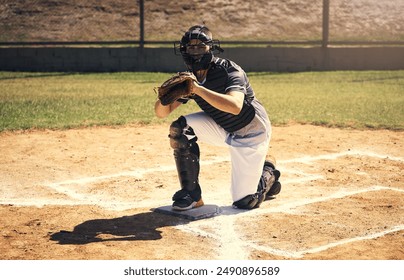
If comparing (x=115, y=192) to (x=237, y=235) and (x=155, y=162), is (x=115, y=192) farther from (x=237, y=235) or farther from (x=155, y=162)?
(x=237, y=235)

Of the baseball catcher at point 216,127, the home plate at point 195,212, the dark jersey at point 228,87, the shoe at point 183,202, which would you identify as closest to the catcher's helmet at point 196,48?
the baseball catcher at point 216,127

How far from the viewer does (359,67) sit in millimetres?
18391

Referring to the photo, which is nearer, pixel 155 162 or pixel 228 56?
pixel 155 162

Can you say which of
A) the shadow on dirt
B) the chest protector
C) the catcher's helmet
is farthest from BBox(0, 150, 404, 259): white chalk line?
the catcher's helmet

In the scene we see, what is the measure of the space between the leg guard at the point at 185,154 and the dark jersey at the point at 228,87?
0.95ft

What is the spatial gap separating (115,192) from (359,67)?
12740mm

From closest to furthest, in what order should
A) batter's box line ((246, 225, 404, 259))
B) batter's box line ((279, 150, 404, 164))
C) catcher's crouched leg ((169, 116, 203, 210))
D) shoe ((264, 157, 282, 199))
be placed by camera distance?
batter's box line ((246, 225, 404, 259)), catcher's crouched leg ((169, 116, 203, 210)), shoe ((264, 157, 282, 199)), batter's box line ((279, 150, 404, 164))

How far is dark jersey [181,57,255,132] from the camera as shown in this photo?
6.04m

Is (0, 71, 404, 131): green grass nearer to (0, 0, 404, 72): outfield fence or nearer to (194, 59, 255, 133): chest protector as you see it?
(0, 0, 404, 72): outfield fence

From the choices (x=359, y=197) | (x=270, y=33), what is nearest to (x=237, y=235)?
(x=359, y=197)

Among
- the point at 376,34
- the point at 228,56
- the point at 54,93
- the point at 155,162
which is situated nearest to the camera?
the point at 155,162

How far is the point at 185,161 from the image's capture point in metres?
6.25

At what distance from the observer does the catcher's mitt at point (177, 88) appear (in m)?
5.68

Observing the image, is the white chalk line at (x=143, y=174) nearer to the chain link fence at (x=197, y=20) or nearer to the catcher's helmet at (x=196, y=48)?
the catcher's helmet at (x=196, y=48)
